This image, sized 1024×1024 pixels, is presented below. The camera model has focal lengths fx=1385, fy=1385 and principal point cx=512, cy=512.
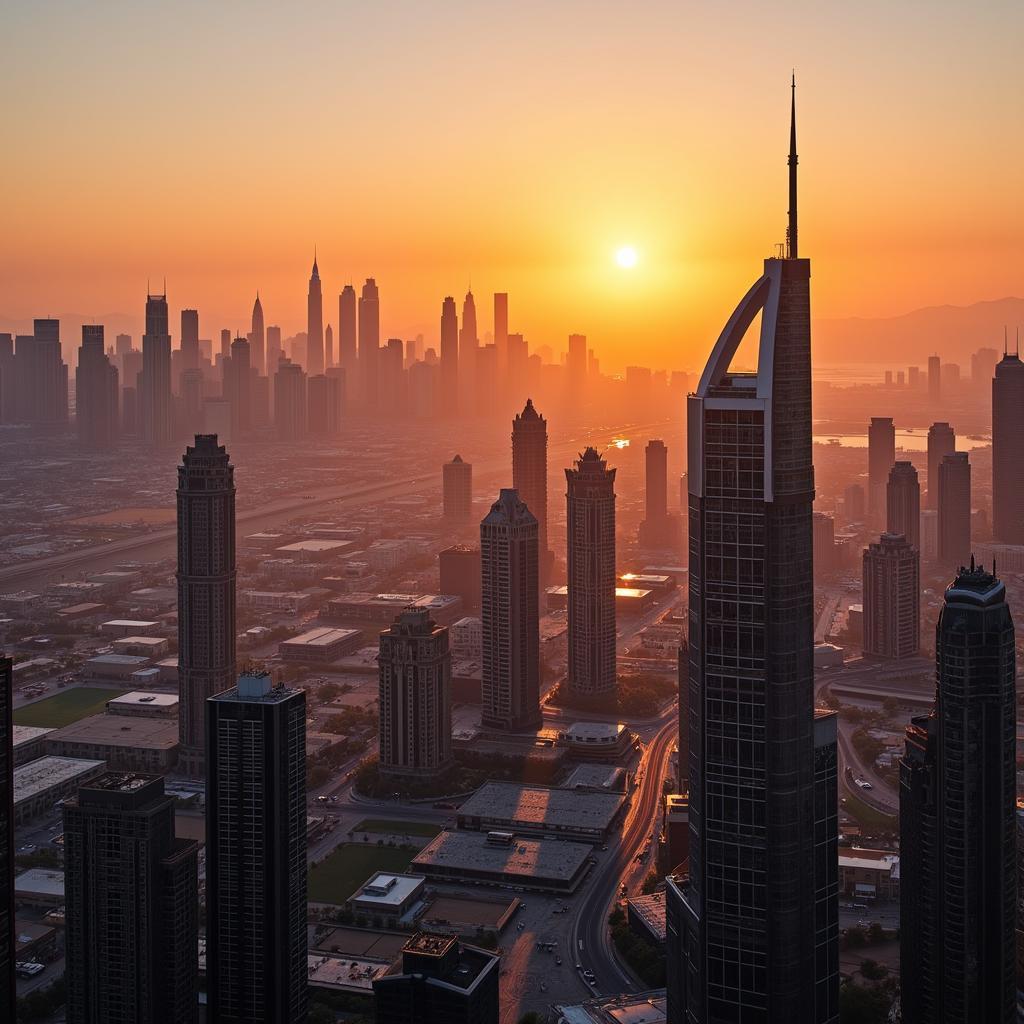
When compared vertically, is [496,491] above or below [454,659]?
above

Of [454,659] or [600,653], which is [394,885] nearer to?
[600,653]

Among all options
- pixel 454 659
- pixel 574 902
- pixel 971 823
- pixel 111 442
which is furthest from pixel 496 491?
pixel 971 823

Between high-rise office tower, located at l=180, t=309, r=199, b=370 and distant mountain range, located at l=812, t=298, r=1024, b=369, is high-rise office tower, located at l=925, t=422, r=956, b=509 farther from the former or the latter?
high-rise office tower, located at l=180, t=309, r=199, b=370

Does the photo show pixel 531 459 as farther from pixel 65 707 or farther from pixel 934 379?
pixel 934 379

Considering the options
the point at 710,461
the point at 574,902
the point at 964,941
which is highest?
the point at 710,461

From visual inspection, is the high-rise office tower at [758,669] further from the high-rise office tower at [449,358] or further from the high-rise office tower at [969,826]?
the high-rise office tower at [449,358]

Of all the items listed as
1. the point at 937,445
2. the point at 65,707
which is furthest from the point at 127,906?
the point at 937,445
